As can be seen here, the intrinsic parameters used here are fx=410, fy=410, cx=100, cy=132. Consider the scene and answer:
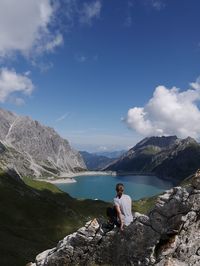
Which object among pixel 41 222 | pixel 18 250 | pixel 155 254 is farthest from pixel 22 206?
pixel 155 254

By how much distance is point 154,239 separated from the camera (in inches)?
960

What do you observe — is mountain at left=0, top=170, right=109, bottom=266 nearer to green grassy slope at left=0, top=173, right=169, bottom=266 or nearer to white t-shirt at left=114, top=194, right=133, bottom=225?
green grassy slope at left=0, top=173, right=169, bottom=266

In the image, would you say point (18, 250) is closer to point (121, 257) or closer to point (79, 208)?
point (121, 257)

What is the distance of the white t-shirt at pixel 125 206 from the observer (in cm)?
2555

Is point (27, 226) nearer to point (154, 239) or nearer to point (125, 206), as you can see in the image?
point (125, 206)

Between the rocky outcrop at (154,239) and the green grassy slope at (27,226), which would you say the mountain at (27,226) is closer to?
the green grassy slope at (27,226)

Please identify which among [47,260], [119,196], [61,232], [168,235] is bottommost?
[61,232]

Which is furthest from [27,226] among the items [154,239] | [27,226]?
[154,239]

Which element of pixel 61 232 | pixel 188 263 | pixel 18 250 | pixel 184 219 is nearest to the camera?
pixel 188 263

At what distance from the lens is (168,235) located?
2400 cm

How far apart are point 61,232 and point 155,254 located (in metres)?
77.3

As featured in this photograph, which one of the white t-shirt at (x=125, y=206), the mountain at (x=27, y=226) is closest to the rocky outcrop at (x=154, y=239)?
the white t-shirt at (x=125, y=206)

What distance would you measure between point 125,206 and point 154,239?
2.70 meters

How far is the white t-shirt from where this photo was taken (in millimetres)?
25555
